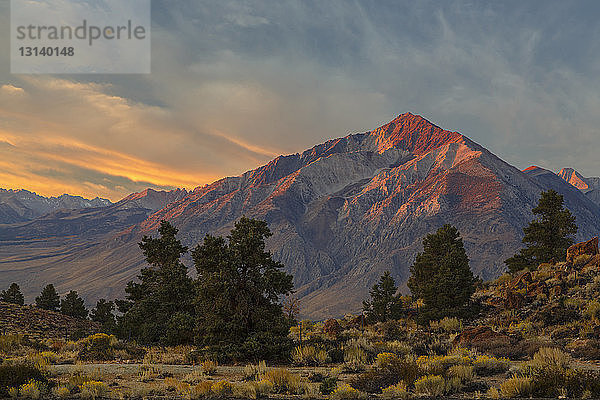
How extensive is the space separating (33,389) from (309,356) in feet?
39.1

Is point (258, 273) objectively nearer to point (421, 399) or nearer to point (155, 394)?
point (155, 394)

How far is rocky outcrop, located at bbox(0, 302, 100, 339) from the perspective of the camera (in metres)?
37.4

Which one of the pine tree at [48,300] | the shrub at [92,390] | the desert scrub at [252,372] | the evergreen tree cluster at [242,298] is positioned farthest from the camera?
the pine tree at [48,300]

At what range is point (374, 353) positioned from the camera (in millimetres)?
21406

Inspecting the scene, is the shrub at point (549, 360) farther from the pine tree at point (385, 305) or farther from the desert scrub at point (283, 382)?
the pine tree at point (385, 305)

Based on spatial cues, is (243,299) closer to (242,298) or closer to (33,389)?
(242,298)

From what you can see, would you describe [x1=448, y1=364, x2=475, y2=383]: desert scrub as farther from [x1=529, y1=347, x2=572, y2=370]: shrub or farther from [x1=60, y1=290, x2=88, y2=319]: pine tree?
[x1=60, y1=290, x2=88, y2=319]: pine tree

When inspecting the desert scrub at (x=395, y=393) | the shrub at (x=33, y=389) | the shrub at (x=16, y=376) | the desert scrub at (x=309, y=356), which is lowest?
the desert scrub at (x=309, y=356)

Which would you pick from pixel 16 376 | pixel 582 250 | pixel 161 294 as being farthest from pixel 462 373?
pixel 582 250

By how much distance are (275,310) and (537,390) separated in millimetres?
12756

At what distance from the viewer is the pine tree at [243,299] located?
826 inches

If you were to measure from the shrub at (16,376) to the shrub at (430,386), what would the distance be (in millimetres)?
12957

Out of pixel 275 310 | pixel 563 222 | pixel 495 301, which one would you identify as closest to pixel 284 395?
pixel 275 310

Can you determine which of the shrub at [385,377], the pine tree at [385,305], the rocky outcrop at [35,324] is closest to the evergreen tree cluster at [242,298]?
the shrub at [385,377]
